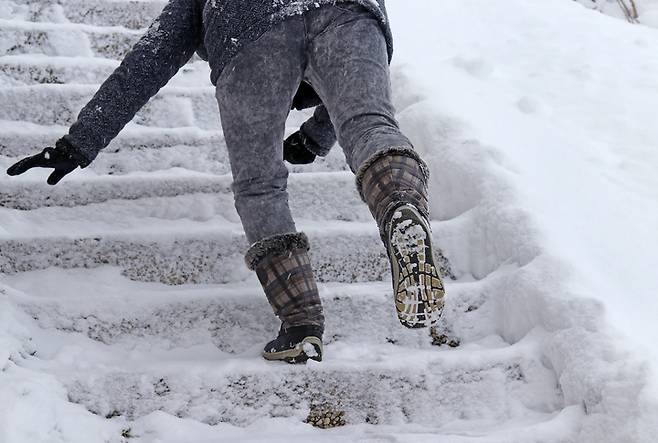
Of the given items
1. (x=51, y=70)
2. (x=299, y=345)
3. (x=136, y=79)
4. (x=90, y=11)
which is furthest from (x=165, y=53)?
(x=90, y=11)

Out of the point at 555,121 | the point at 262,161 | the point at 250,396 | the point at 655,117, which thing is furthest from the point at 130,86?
the point at 655,117

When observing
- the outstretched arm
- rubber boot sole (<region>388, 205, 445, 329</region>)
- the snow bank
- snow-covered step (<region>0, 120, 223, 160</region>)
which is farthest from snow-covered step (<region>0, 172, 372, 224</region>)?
rubber boot sole (<region>388, 205, 445, 329</region>)

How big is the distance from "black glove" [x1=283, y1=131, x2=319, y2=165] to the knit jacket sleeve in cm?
A: 53

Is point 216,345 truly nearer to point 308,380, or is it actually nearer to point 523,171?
point 308,380

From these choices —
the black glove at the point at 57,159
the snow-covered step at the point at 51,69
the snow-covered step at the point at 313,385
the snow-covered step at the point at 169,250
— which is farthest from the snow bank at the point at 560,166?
the snow-covered step at the point at 51,69

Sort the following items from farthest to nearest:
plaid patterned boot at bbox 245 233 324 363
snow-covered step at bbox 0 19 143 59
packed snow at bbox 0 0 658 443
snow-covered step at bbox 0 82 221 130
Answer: snow-covered step at bbox 0 19 143 59 → snow-covered step at bbox 0 82 221 130 → plaid patterned boot at bbox 245 233 324 363 → packed snow at bbox 0 0 658 443

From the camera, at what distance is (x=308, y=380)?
1.63 meters

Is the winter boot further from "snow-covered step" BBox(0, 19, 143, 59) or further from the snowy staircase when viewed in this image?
"snow-covered step" BBox(0, 19, 143, 59)

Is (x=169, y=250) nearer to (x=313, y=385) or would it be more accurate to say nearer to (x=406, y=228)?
(x=313, y=385)

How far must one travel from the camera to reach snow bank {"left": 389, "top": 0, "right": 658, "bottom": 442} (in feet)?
5.09

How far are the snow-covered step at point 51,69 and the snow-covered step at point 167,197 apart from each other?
64 cm

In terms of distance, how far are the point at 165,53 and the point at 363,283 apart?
819 mm

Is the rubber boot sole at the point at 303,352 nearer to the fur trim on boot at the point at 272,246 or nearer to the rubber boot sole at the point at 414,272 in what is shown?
the fur trim on boot at the point at 272,246

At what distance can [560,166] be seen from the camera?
2.28m
